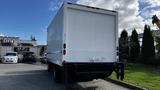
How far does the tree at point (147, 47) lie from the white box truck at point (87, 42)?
20.2 meters

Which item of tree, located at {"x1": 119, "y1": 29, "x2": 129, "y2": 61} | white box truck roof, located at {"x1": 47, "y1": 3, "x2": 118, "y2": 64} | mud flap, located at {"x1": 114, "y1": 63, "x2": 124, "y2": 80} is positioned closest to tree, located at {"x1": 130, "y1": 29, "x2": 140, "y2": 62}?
tree, located at {"x1": 119, "y1": 29, "x2": 129, "y2": 61}

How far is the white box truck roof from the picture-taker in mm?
12133

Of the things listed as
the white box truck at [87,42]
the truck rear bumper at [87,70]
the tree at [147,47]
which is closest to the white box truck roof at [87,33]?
the white box truck at [87,42]

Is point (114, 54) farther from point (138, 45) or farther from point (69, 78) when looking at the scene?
point (138, 45)

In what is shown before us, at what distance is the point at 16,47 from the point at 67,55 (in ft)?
123

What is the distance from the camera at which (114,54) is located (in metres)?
13.1

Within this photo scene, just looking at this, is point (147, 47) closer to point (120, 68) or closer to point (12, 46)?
point (120, 68)

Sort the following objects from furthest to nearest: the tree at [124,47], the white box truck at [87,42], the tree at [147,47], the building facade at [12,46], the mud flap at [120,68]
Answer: the building facade at [12,46]
the tree at [124,47]
the tree at [147,47]
the mud flap at [120,68]
the white box truck at [87,42]

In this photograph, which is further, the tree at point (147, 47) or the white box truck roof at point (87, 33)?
the tree at point (147, 47)

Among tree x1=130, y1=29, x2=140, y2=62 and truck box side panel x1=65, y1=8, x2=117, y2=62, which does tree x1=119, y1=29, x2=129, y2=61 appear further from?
truck box side panel x1=65, y1=8, x2=117, y2=62

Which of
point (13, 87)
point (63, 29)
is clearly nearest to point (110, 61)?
point (63, 29)

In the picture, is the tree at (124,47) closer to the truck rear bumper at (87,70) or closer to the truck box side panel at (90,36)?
the truck box side panel at (90,36)

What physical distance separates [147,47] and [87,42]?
21984 millimetres

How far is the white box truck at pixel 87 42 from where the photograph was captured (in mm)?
12102
